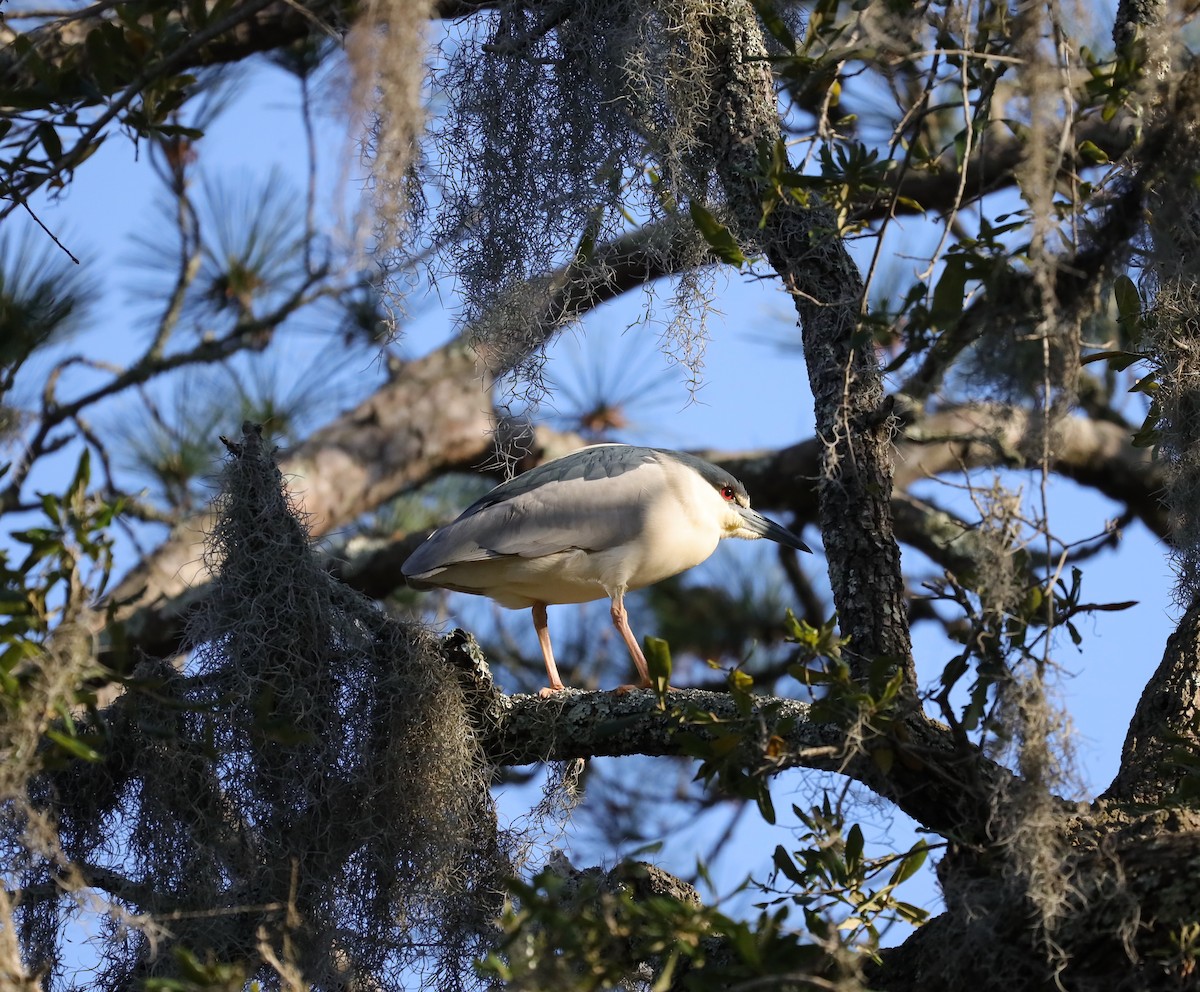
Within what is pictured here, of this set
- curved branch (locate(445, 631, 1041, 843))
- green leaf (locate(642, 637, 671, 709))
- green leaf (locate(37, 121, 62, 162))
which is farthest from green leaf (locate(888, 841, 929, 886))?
green leaf (locate(37, 121, 62, 162))

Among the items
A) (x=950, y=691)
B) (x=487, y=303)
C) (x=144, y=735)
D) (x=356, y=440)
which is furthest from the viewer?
(x=356, y=440)

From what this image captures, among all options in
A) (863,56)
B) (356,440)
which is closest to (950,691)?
(863,56)

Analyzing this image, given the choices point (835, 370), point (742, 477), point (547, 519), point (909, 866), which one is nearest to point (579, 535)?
A: point (547, 519)

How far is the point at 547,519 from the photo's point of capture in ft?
10.7

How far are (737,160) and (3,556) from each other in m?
1.43

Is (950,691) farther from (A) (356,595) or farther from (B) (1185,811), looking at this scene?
(A) (356,595)

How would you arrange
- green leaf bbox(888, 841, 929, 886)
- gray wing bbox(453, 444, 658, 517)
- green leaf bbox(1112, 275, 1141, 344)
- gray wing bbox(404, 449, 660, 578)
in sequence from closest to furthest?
1. green leaf bbox(888, 841, 929, 886)
2. green leaf bbox(1112, 275, 1141, 344)
3. gray wing bbox(404, 449, 660, 578)
4. gray wing bbox(453, 444, 658, 517)

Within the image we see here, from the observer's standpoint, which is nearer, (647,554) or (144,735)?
(144,735)

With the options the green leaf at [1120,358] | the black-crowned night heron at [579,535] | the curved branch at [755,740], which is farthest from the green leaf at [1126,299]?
the black-crowned night heron at [579,535]

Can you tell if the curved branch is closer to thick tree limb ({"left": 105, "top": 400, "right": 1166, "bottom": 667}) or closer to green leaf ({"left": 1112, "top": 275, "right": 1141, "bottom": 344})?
green leaf ({"left": 1112, "top": 275, "right": 1141, "bottom": 344})

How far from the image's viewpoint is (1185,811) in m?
2.16

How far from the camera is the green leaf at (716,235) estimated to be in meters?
2.07

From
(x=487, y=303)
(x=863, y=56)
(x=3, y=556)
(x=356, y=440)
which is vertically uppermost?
(x=356, y=440)

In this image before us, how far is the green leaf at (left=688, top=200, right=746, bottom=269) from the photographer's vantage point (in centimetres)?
207
